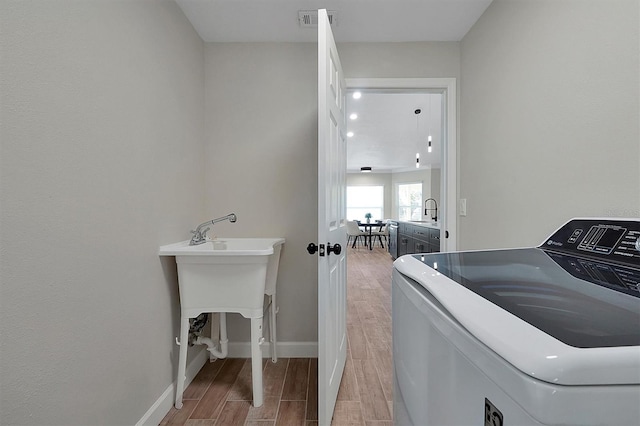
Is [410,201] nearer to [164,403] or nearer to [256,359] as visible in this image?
[256,359]

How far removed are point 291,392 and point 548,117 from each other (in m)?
1.94

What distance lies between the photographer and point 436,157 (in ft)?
24.6

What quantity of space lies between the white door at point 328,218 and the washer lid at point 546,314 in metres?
0.68

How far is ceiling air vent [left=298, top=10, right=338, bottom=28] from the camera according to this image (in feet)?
5.84

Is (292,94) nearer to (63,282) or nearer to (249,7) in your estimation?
(249,7)

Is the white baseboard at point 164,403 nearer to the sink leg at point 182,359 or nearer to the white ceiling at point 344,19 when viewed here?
the sink leg at point 182,359

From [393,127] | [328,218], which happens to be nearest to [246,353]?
[328,218]

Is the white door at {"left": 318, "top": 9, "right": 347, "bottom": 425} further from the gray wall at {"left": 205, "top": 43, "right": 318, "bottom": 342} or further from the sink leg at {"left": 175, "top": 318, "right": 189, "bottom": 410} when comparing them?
the sink leg at {"left": 175, "top": 318, "right": 189, "bottom": 410}

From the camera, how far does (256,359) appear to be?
160cm

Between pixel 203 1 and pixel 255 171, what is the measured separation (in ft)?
3.41

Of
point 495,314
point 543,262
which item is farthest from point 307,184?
point 495,314

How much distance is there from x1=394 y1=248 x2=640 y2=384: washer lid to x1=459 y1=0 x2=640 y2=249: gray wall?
519mm

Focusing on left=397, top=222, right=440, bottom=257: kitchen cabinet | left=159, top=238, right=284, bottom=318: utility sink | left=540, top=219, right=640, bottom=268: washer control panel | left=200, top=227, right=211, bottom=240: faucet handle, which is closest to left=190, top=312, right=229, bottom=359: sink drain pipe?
left=159, top=238, right=284, bottom=318: utility sink

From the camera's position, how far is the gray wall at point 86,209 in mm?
→ 830
